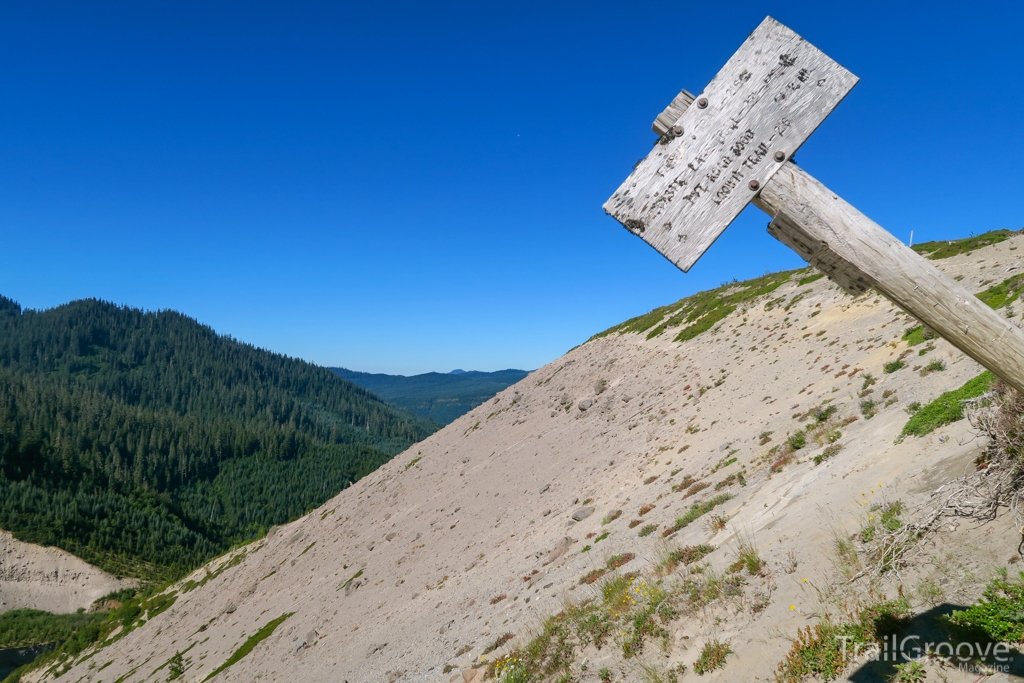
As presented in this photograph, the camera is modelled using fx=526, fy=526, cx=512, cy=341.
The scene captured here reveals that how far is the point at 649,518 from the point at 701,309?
3302cm

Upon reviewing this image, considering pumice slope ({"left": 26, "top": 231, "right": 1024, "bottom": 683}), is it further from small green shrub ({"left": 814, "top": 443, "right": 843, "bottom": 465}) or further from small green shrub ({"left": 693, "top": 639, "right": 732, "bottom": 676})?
small green shrub ({"left": 814, "top": 443, "right": 843, "bottom": 465})

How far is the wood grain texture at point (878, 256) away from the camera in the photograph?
2.56m

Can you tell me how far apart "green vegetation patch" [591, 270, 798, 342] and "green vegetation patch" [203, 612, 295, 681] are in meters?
31.9

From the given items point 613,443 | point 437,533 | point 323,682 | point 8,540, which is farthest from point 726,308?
point 8,540

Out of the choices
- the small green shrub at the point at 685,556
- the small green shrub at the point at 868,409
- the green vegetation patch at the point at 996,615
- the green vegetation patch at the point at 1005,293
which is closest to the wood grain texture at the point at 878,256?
the green vegetation patch at the point at 996,615

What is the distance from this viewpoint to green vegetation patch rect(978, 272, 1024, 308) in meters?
15.1

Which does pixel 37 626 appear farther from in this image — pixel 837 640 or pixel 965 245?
pixel 965 245

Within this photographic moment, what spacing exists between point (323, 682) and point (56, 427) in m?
226

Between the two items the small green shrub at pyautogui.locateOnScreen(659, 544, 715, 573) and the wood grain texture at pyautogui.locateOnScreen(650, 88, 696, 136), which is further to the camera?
the small green shrub at pyautogui.locateOnScreen(659, 544, 715, 573)

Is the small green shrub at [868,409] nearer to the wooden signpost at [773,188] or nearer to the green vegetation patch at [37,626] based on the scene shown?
the wooden signpost at [773,188]

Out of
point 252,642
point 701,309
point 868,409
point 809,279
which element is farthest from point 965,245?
point 252,642

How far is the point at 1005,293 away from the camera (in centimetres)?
1619

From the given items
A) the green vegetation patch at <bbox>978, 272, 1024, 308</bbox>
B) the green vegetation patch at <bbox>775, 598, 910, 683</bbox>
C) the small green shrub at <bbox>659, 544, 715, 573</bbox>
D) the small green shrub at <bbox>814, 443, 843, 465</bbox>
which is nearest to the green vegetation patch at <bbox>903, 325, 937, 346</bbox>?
the green vegetation patch at <bbox>978, 272, 1024, 308</bbox>

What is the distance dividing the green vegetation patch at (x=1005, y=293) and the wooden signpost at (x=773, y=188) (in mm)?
16946
